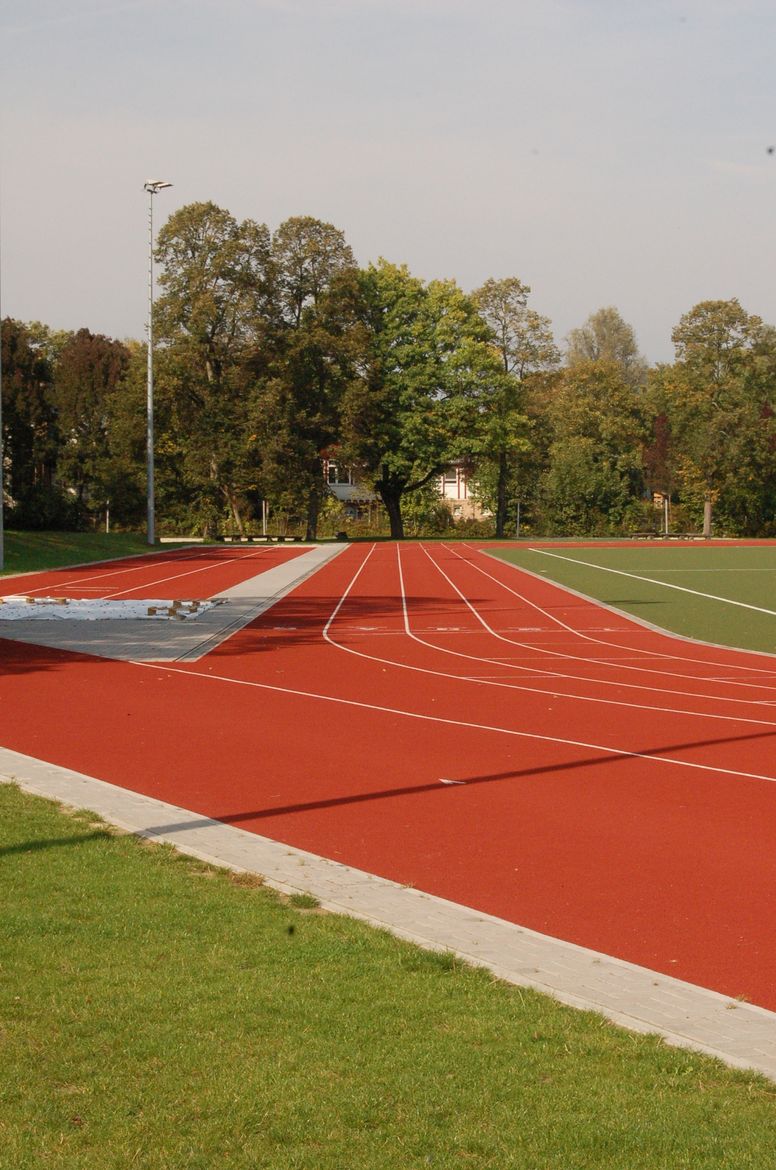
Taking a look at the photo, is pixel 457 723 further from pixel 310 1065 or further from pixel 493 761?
pixel 310 1065

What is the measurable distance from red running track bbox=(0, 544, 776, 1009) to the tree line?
40.6m

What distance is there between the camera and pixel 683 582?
3778cm

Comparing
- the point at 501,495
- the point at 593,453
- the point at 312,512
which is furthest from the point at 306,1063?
the point at 593,453

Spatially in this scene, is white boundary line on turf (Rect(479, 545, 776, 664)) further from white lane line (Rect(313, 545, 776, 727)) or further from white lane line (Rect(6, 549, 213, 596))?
white lane line (Rect(6, 549, 213, 596))

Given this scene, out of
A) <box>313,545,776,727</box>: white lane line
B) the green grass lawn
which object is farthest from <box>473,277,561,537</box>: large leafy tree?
the green grass lawn

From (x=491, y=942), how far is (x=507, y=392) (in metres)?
74.4

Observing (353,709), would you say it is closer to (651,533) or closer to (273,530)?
(273,530)

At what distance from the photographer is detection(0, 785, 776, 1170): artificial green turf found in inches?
154

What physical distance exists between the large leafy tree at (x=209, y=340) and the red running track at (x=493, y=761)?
49.0m

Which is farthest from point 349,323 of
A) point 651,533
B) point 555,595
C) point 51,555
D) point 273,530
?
point 555,595

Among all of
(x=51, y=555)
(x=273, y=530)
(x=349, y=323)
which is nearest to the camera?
(x=51, y=555)

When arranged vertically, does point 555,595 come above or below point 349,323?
below

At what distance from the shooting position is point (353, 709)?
45.7 ft

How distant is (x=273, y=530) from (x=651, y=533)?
24707 mm
